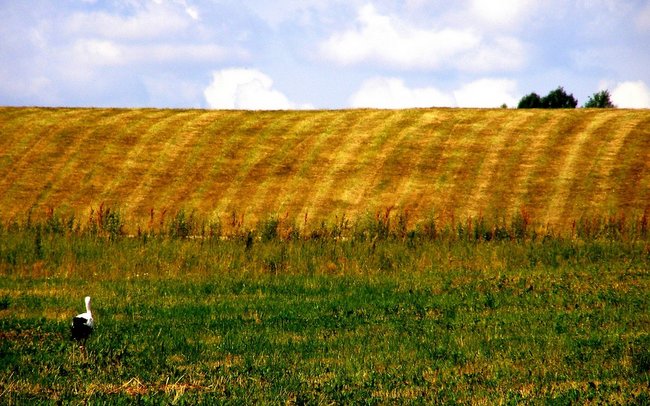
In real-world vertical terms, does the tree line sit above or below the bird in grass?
above

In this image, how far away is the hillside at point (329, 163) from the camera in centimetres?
3412

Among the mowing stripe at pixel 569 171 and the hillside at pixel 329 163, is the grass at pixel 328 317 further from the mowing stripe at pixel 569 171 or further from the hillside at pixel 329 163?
the hillside at pixel 329 163

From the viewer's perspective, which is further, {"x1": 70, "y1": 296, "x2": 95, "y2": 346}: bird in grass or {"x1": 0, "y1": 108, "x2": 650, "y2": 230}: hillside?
{"x1": 0, "y1": 108, "x2": 650, "y2": 230}: hillside

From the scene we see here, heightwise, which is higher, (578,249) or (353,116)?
(353,116)

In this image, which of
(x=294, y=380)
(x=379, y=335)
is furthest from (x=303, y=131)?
(x=294, y=380)

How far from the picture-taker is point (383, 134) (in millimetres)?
42188

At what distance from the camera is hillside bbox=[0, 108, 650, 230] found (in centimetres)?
3412

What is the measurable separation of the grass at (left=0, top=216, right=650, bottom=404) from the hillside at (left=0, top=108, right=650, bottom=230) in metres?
9.83

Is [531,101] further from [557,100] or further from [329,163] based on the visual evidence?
[329,163]

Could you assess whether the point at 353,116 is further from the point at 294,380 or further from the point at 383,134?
the point at 294,380

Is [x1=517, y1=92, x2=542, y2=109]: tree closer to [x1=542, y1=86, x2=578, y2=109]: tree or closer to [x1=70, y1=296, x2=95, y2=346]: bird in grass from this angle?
[x1=542, y1=86, x2=578, y2=109]: tree

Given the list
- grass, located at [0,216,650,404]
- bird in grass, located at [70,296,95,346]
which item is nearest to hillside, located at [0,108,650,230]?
grass, located at [0,216,650,404]

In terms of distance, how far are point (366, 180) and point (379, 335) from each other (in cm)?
2480

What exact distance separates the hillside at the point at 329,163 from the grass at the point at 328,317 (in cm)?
983
